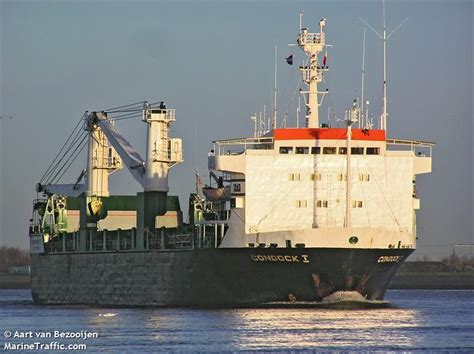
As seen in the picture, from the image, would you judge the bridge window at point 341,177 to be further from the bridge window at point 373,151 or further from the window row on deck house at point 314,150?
the bridge window at point 373,151

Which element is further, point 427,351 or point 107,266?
point 107,266

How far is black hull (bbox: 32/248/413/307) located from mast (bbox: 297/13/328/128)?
7.96 metres

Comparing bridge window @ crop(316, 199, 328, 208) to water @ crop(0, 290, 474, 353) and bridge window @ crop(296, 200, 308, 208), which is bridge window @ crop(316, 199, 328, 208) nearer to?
bridge window @ crop(296, 200, 308, 208)

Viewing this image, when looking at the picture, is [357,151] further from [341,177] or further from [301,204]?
[301,204]

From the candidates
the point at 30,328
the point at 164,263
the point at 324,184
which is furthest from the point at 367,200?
the point at 30,328

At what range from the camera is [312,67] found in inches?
2963

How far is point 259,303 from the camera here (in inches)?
2822

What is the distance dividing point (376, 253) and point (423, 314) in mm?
4508

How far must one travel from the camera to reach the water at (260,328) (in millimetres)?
55750

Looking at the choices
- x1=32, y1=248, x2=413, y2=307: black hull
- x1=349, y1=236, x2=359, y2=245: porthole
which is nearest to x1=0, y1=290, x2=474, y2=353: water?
x1=32, y1=248, x2=413, y2=307: black hull

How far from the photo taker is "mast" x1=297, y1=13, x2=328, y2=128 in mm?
75000

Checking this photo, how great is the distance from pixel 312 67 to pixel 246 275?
11.2 metres

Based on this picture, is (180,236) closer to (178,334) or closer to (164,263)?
(164,263)

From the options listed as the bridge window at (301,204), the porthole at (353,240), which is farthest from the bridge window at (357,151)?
the porthole at (353,240)
